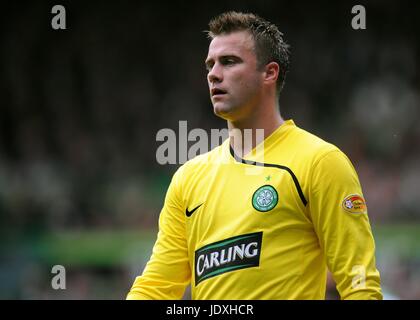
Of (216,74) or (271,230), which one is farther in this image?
(216,74)

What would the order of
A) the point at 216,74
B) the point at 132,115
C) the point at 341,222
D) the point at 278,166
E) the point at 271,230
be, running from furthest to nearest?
the point at 132,115, the point at 216,74, the point at 278,166, the point at 271,230, the point at 341,222

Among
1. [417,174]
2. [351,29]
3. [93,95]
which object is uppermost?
[351,29]

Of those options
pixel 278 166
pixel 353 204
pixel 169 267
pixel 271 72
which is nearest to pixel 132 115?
pixel 271 72

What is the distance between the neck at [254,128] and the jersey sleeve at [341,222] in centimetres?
43

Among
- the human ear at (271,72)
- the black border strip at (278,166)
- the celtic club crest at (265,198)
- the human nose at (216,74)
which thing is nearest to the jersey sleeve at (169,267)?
the black border strip at (278,166)

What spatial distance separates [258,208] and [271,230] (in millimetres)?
118

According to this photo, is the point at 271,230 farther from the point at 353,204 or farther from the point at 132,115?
the point at 132,115

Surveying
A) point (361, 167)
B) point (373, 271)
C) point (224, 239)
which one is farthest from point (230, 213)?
point (361, 167)

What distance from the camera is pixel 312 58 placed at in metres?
11.6

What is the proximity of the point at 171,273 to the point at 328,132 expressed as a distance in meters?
7.70

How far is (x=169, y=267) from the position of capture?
12.1 feet

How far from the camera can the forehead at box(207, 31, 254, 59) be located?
12.1ft
